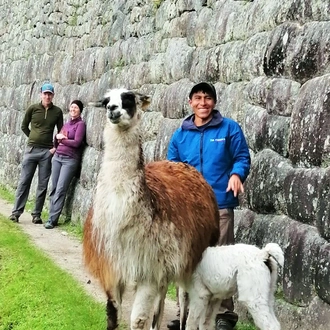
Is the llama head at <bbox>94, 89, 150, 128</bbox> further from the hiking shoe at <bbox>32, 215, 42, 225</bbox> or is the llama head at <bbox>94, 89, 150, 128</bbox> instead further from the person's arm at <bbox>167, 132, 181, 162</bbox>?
the hiking shoe at <bbox>32, 215, 42, 225</bbox>

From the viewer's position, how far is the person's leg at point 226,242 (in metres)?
5.00

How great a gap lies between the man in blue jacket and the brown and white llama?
1.56ft

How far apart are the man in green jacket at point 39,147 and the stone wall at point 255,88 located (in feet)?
1.54

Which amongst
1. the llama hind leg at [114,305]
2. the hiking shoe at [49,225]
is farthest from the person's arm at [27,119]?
the llama hind leg at [114,305]

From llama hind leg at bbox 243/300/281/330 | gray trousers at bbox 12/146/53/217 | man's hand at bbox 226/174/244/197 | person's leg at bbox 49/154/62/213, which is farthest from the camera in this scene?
gray trousers at bbox 12/146/53/217

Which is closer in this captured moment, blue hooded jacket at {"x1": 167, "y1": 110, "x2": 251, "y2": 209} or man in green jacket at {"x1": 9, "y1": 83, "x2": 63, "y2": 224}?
blue hooded jacket at {"x1": 167, "y1": 110, "x2": 251, "y2": 209}

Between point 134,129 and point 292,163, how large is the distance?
125 centimetres

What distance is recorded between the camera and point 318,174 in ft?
14.3

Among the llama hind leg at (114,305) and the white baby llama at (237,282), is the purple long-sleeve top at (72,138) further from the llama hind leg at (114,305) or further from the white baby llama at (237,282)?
the white baby llama at (237,282)

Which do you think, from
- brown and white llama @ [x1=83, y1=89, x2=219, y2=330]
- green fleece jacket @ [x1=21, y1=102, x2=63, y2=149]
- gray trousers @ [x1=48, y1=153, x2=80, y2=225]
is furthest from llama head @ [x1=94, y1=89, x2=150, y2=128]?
green fleece jacket @ [x1=21, y1=102, x2=63, y2=149]

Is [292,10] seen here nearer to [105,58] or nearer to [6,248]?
[6,248]

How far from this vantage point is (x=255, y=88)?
551 centimetres

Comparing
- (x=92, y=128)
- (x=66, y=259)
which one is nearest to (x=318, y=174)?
(x=66, y=259)

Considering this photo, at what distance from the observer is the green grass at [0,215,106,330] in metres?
5.29
